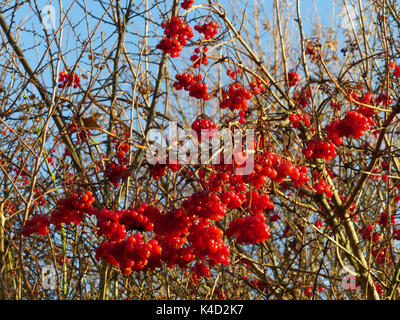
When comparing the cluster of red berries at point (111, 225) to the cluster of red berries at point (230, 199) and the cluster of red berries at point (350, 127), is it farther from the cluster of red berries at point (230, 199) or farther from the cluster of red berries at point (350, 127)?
the cluster of red berries at point (350, 127)

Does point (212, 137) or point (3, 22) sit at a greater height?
point (3, 22)

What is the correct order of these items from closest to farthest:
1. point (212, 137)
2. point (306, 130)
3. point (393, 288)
A: point (212, 137) < point (393, 288) < point (306, 130)

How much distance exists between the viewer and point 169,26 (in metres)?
3.63

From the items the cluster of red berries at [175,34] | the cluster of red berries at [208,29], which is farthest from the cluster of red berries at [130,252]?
the cluster of red berries at [208,29]

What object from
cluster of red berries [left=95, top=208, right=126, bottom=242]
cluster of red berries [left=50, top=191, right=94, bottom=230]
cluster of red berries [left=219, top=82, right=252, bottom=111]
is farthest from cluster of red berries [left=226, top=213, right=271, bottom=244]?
cluster of red berries [left=219, top=82, right=252, bottom=111]

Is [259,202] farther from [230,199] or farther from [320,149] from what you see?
[320,149]

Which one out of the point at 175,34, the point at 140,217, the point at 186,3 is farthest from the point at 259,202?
the point at 186,3

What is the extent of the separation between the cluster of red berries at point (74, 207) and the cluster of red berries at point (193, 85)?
1057mm

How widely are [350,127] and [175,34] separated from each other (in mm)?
1414

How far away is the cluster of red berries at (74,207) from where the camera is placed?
2.70 m
